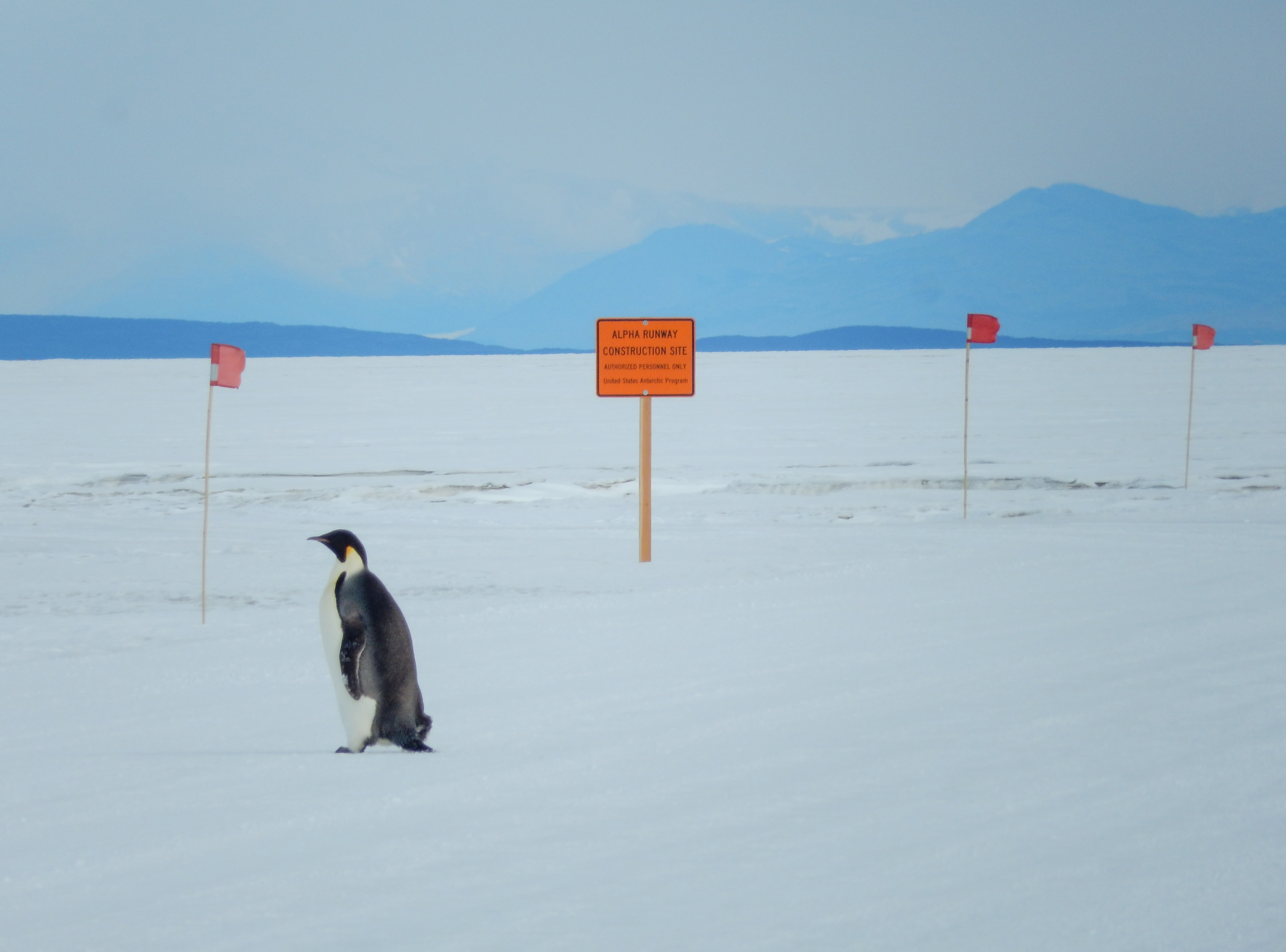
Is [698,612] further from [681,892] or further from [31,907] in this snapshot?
[31,907]

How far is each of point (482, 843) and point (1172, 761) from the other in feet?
6.63

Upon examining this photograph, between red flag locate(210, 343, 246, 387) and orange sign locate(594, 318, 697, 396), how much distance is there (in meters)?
2.47

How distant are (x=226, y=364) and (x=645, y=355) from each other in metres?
2.84

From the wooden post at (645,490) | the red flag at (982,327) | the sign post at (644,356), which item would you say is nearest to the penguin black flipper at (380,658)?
the wooden post at (645,490)

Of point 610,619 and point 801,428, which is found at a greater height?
point 801,428

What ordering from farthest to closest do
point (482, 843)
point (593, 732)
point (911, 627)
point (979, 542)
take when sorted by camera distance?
point (979, 542) < point (911, 627) < point (593, 732) < point (482, 843)

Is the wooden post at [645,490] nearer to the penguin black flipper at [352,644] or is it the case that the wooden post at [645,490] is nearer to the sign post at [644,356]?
the sign post at [644,356]

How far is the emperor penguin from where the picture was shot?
314cm

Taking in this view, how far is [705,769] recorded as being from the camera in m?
3.32

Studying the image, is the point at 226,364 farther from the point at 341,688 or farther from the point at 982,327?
the point at 982,327

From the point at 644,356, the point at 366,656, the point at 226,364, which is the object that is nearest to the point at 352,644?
the point at 366,656

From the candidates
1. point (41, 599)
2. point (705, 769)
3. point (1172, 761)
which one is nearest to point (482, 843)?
point (705, 769)

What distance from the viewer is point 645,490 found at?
7.75 m

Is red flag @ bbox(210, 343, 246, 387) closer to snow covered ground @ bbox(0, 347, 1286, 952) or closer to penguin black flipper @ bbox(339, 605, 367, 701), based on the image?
snow covered ground @ bbox(0, 347, 1286, 952)
